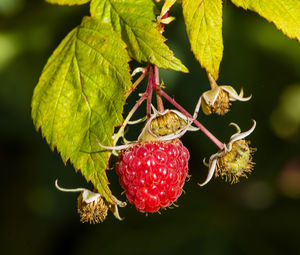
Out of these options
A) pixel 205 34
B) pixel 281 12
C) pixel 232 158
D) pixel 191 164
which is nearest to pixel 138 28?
pixel 205 34

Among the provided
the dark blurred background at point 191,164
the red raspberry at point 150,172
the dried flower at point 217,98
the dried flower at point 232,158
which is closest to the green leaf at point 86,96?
the red raspberry at point 150,172

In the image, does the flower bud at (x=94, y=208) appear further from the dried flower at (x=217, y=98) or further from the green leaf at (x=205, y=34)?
the green leaf at (x=205, y=34)

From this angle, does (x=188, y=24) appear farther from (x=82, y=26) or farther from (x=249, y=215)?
(x=249, y=215)

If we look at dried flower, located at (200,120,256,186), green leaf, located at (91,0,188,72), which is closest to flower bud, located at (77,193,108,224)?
dried flower, located at (200,120,256,186)

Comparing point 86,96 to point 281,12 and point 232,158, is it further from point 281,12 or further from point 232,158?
point 281,12

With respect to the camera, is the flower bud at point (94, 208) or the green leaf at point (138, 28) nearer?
the green leaf at point (138, 28)

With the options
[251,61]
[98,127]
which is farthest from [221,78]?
[98,127]

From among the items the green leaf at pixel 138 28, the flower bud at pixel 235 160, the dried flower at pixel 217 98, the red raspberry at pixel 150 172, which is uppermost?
the green leaf at pixel 138 28
